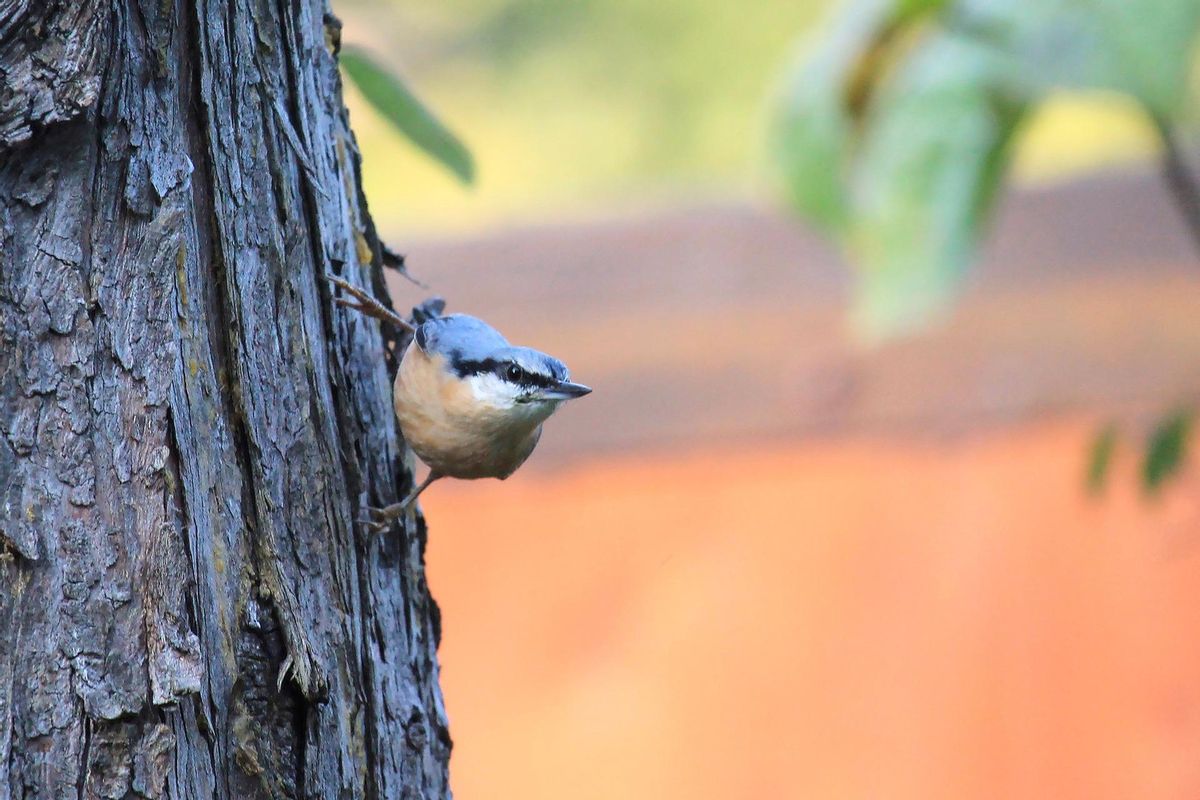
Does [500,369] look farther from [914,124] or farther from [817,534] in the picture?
[817,534]

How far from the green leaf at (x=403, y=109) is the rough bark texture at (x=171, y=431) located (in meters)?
0.25

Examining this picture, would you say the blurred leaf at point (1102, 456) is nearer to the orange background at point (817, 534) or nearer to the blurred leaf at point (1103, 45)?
the blurred leaf at point (1103, 45)

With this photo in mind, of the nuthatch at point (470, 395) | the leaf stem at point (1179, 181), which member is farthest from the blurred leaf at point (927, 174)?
the nuthatch at point (470, 395)

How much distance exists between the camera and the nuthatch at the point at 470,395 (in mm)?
2029

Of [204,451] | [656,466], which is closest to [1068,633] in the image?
[656,466]

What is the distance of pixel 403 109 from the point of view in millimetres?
1944

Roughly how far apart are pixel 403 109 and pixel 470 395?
0.44 meters

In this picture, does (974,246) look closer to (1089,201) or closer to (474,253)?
(1089,201)

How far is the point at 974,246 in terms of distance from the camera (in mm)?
3805

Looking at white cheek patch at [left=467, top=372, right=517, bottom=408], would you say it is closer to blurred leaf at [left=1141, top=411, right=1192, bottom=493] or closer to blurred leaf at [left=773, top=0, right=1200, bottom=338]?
blurred leaf at [left=1141, top=411, right=1192, bottom=493]

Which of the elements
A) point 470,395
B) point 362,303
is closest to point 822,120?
point 470,395

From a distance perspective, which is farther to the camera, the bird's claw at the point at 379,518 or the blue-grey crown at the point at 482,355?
the blue-grey crown at the point at 482,355

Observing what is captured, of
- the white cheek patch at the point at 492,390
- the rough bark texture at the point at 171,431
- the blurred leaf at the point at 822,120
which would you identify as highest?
the blurred leaf at the point at 822,120

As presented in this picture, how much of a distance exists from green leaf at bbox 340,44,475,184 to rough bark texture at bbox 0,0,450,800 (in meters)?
0.25
